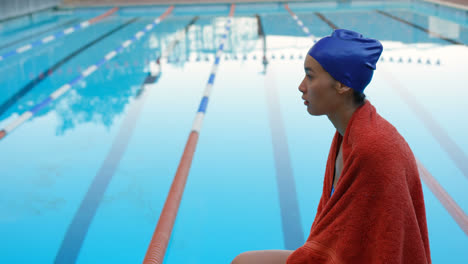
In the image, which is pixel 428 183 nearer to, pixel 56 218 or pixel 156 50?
pixel 56 218

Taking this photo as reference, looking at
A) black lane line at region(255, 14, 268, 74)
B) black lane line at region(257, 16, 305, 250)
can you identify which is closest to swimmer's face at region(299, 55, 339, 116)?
black lane line at region(257, 16, 305, 250)

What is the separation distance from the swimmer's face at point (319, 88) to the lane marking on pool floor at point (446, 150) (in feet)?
5.76

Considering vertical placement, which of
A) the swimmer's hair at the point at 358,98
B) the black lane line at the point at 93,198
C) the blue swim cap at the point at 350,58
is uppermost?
the blue swim cap at the point at 350,58

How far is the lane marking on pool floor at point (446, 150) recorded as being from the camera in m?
2.72

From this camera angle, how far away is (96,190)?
3.09 metres

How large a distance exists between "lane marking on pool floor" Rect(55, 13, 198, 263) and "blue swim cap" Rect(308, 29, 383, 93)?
1.80m

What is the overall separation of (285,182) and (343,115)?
6.44ft

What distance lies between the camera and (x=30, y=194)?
309 centimetres

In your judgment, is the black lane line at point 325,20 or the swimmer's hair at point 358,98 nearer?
the swimmer's hair at point 358,98

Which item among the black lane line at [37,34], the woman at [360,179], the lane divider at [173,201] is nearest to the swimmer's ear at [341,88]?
the woman at [360,179]

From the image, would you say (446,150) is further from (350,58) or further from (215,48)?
(215,48)

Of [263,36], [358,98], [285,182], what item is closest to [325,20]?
[263,36]

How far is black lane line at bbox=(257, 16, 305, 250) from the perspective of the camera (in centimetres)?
259

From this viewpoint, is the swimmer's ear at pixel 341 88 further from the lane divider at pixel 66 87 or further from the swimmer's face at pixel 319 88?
the lane divider at pixel 66 87
